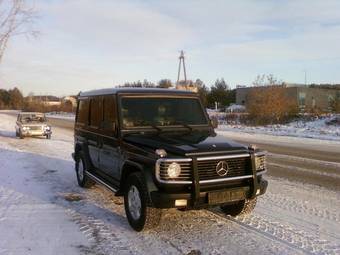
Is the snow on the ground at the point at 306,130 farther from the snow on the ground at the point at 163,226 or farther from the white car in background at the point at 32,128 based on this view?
the snow on the ground at the point at 163,226

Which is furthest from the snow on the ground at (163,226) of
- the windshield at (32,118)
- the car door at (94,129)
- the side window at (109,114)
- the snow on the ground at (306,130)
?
the snow on the ground at (306,130)

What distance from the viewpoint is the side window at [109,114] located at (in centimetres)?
731

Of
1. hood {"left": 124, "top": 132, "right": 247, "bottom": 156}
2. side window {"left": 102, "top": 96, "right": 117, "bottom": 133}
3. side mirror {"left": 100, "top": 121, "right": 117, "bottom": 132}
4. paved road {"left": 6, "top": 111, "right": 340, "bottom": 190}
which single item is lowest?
paved road {"left": 6, "top": 111, "right": 340, "bottom": 190}

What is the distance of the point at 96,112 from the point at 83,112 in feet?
3.84

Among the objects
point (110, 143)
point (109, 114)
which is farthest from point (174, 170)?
point (109, 114)

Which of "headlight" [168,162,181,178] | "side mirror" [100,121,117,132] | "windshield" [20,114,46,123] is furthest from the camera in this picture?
"windshield" [20,114,46,123]

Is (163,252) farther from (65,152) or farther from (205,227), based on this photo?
(65,152)

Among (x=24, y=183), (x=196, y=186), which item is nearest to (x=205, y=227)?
(x=196, y=186)

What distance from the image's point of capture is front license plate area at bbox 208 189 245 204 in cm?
603

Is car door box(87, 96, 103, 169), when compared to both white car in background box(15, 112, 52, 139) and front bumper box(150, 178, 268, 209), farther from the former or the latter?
white car in background box(15, 112, 52, 139)

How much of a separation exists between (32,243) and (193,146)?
244 centimetres

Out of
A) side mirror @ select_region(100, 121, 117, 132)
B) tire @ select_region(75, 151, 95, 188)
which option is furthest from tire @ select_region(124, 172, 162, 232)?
tire @ select_region(75, 151, 95, 188)

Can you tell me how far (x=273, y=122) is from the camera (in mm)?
39156

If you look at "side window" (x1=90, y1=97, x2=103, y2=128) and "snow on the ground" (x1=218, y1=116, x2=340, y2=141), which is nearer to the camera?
"side window" (x1=90, y1=97, x2=103, y2=128)
